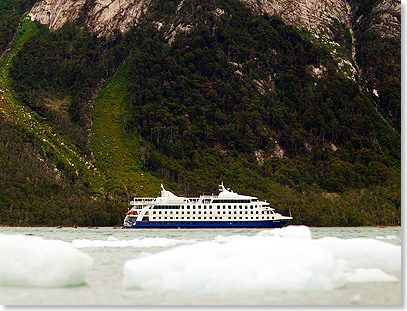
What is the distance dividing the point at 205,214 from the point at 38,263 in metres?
90.2

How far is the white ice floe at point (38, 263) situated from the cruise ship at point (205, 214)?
3426 inches

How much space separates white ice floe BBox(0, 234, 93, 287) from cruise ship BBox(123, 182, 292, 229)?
8702 centimetres

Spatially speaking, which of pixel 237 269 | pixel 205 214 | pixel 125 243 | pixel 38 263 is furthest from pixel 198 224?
pixel 237 269

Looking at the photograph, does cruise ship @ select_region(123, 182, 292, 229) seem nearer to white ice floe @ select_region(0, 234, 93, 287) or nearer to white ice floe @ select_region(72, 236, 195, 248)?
white ice floe @ select_region(72, 236, 195, 248)

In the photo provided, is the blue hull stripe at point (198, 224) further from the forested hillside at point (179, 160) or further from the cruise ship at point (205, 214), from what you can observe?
the forested hillside at point (179, 160)

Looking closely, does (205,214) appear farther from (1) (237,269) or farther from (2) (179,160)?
(1) (237,269)

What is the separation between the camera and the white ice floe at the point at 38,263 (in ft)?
110

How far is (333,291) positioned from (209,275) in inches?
236

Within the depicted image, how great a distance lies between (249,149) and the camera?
18450 centimetres

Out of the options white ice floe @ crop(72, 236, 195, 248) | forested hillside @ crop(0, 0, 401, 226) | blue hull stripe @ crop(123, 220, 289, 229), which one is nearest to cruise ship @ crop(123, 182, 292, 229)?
blue hull stripe @ crop(123, 220, 289, 229)

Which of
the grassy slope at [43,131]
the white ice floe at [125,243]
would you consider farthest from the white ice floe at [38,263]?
the grassy slope at [43,131]

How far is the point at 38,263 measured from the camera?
3375 cm

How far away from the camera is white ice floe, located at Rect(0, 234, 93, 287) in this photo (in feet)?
110

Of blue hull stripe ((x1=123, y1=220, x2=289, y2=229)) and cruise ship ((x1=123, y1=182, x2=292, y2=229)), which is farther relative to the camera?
cruise ship ((x1=123, y1=182, x2=292, y2=229))
